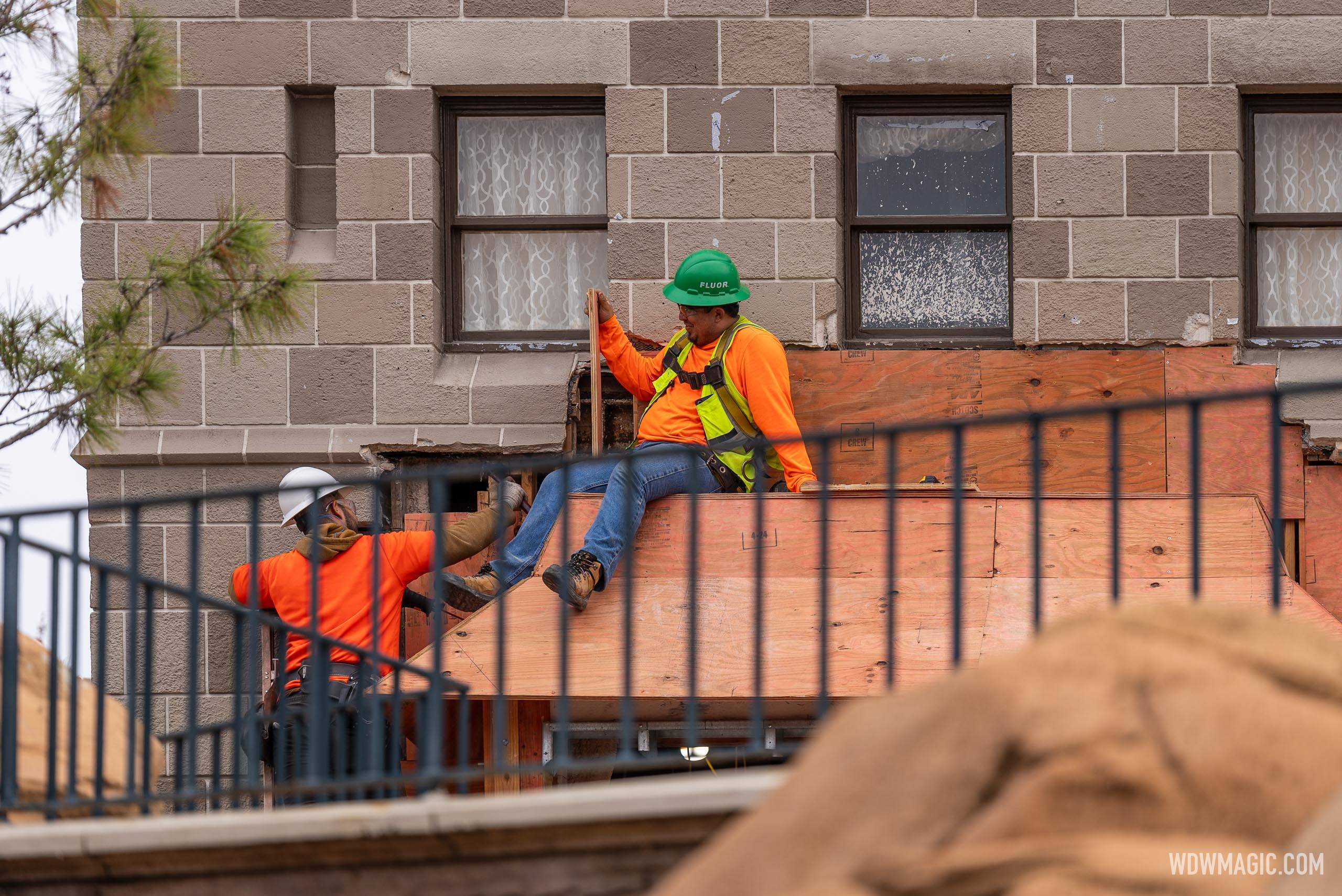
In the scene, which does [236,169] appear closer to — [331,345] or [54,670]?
[331,345]

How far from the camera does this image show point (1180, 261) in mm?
9008

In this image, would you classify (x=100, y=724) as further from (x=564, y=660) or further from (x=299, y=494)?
(x=299, y=494)

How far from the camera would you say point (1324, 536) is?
8.45 meters

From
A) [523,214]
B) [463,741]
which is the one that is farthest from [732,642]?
[523,214]

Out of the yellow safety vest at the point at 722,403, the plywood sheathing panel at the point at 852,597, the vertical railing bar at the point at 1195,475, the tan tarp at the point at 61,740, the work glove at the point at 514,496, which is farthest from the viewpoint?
the yellow safety vest at the point at 722,403

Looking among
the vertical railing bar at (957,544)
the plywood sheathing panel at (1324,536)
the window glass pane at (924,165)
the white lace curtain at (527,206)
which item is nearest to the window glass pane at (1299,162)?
the window glass pane at (924,165)

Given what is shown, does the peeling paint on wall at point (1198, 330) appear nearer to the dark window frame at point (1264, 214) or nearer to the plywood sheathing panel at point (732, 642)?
the dark window frame at point (1264, 214)

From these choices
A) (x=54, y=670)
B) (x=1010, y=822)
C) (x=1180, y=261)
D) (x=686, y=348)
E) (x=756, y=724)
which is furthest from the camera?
(x=1180, y=261)

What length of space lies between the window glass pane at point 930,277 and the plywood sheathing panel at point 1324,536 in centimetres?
197

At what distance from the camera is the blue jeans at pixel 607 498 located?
23.1 ft

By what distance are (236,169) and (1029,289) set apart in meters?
4.46

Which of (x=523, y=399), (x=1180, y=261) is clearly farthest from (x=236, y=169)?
(x=1180, y=261)

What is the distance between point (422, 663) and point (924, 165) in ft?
13.9

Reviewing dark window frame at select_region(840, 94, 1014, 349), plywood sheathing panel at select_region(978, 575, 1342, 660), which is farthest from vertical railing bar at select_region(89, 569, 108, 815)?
dark window frame at select_region(840, 94, 1014, 349)
